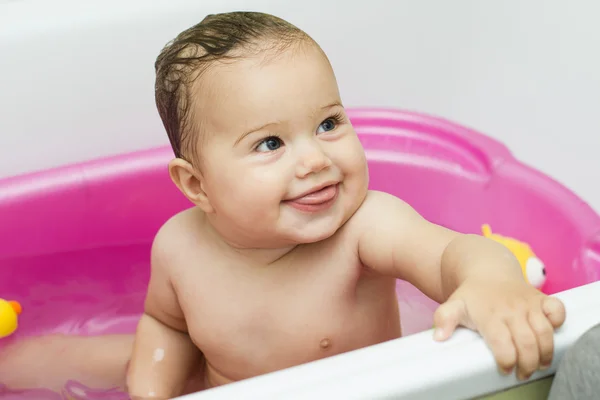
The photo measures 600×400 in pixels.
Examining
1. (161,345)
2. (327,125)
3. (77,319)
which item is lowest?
(77,319)

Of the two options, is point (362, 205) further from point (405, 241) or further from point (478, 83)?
point (478, 83)

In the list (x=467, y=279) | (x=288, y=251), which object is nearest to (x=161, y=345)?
(x=288, y=251)

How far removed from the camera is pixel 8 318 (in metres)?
1.21

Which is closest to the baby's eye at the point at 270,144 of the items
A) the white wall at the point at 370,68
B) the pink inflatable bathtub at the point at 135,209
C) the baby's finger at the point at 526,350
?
the baby's finger at the point at 526,350

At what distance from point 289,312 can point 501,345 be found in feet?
1.15

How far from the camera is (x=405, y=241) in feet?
2.85

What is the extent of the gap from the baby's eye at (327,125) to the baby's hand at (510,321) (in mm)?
238

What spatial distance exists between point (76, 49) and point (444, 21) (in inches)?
24.5

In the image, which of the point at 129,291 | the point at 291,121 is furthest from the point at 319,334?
the point at 129,291

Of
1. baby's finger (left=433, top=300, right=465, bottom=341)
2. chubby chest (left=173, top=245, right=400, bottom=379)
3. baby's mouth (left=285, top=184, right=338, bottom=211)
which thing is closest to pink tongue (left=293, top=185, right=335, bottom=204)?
baby's mouth (left=285, top=184, right=338, bottom=211)

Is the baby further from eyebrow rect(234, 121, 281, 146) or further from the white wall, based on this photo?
the white wall

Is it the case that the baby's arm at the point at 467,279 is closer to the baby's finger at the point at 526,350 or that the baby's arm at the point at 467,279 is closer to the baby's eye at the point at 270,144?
the baby's finger at the point at 526,350

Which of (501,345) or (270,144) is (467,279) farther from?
(270,144)

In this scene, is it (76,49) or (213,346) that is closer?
(213,346)
